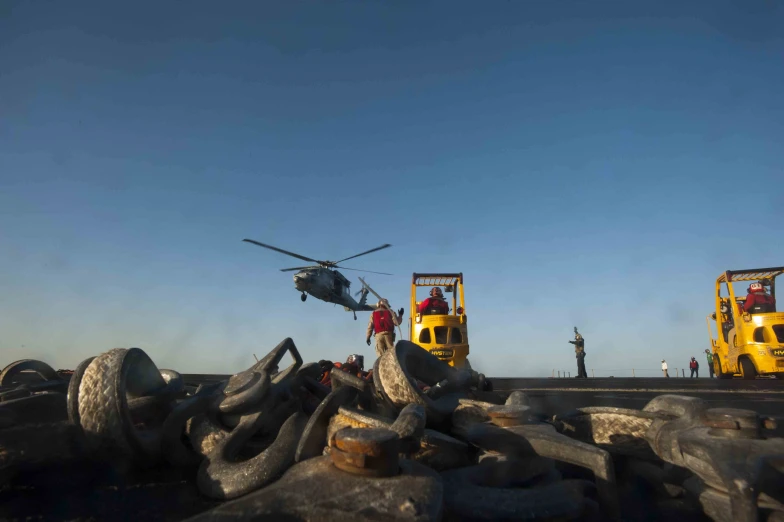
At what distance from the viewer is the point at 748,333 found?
13.0 meters

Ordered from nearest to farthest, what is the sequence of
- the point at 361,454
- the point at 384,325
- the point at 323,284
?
the point at 361,454 → the point at 384,325 → the point at 323,284

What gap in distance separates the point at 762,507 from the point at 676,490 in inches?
24.9

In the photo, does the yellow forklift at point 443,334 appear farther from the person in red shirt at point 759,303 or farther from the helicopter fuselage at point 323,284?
the helicopter fuselage at point 323,284

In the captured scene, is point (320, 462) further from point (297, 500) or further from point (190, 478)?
point (190, 478)

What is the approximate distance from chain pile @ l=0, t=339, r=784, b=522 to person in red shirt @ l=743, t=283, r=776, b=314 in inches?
541

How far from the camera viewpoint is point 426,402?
3.20 meters

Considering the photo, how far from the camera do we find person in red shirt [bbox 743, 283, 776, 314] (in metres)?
13.3

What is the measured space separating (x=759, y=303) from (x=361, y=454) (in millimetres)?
16540

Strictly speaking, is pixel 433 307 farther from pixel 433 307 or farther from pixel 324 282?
pixel 324 282

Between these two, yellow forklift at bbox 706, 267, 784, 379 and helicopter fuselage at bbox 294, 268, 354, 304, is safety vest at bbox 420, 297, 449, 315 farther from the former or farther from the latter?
helicopter fuselage at bbox 294, 268, 354, 304

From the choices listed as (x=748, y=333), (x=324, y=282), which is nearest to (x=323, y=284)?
(x=324, y=282)

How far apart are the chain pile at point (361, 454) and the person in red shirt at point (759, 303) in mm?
13749

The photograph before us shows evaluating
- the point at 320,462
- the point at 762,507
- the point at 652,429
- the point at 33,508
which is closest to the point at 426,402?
the point at 320,462

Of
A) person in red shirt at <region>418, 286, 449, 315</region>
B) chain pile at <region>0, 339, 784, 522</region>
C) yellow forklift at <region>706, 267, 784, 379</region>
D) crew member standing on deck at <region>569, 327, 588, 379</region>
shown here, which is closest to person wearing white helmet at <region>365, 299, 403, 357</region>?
person in red shirt at <region>418, 286, 449, 315</region>
